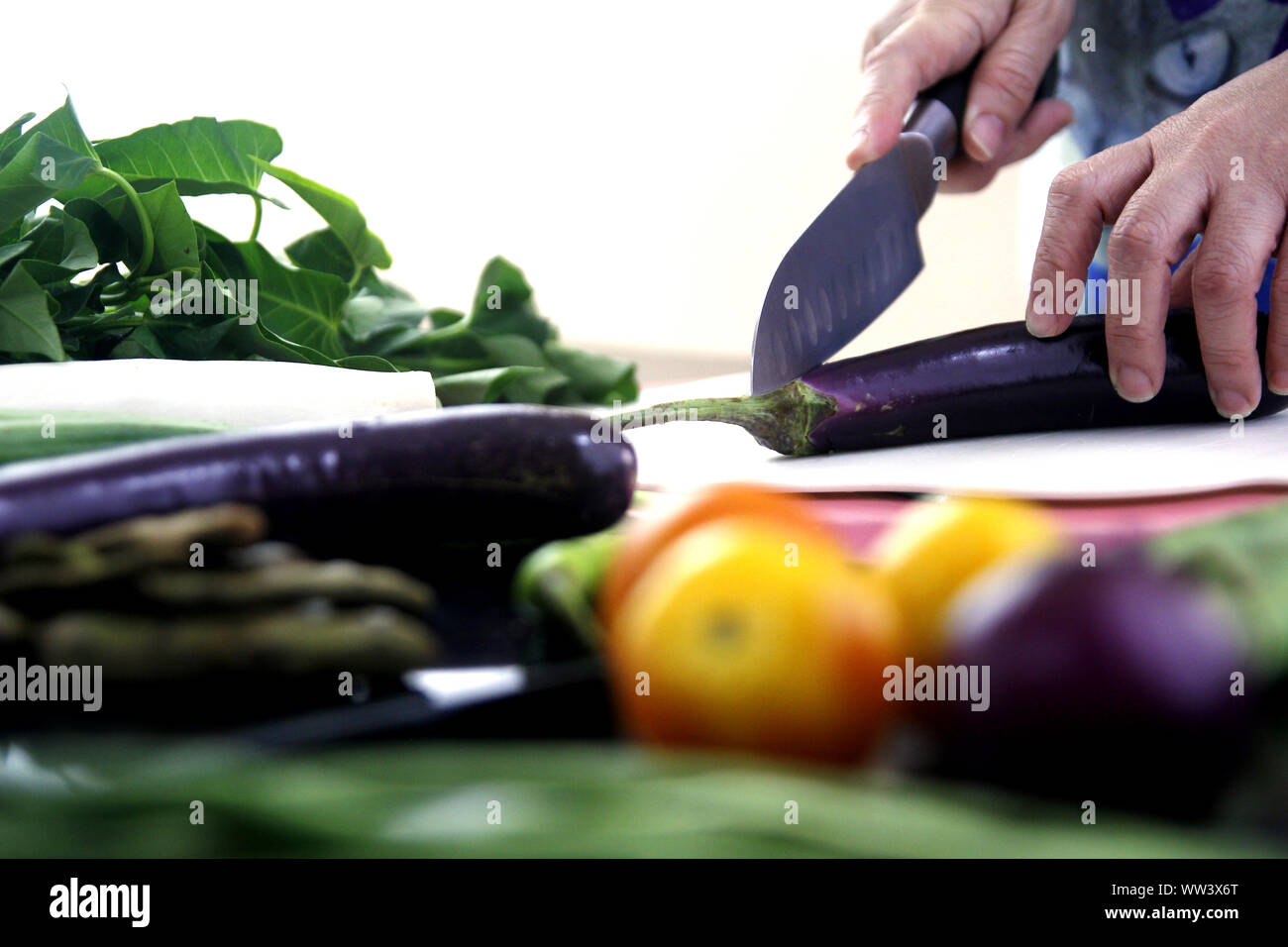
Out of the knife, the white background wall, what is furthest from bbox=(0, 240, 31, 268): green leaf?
the white background wall

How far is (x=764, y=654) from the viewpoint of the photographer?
0.29 meters

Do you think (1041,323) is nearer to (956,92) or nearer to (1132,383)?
(1132,383)

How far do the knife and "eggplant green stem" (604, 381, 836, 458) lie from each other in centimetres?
2

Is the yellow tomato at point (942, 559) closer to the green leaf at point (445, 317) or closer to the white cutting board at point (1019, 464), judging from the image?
the white cutting board at point (1019, 464)

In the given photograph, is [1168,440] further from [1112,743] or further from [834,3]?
[834,3]

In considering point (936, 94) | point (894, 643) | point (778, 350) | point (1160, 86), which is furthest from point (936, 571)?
point (1160, 86)

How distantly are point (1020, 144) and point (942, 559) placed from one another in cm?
139

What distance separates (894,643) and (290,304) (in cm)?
99

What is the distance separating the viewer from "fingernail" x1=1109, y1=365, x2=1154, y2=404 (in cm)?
101

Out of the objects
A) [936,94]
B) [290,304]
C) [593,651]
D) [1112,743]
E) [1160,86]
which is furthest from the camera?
[1160,86]

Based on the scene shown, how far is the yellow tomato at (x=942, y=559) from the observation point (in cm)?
33

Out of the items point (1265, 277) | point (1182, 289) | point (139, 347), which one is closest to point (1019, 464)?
point (1182, 289)

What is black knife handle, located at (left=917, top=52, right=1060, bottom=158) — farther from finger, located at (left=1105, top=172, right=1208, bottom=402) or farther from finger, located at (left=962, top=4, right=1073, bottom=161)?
finger, located at (left=1105, top=172, right=1208, bottom=402)
